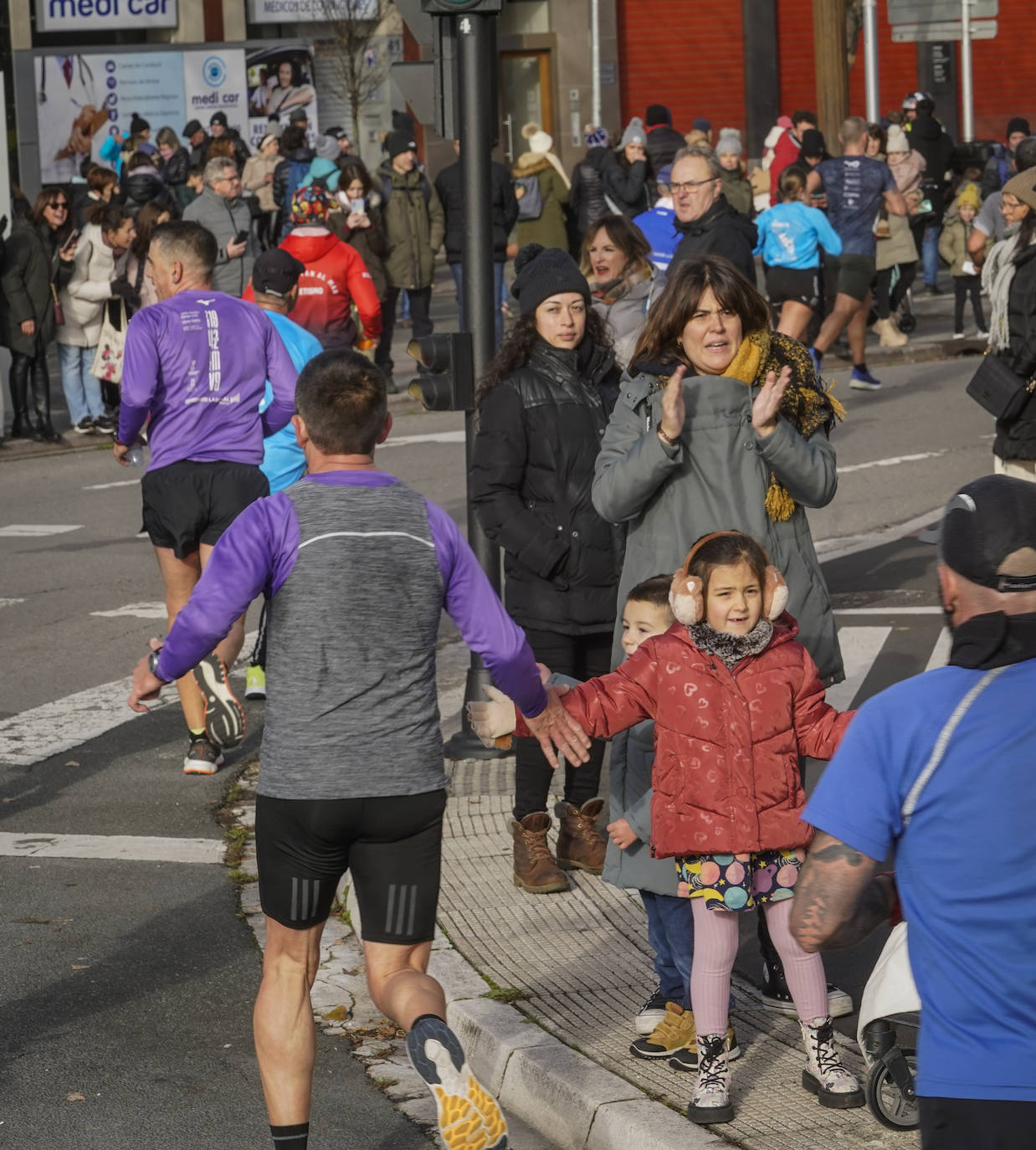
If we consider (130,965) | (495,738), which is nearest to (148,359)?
(130,965)

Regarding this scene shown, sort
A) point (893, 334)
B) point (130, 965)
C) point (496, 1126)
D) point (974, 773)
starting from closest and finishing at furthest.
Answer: point (974, 773), point (496, 1126), point (130, 965), point (893, 334)

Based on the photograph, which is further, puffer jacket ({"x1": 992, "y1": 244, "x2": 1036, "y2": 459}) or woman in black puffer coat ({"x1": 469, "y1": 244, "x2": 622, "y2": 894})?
puffer jacket ({"x1": 992, "y1": 244, "x2": 1036, "y2": 459})

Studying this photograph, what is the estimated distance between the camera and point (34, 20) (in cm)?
3625

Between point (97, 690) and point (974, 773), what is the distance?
23.5 feet

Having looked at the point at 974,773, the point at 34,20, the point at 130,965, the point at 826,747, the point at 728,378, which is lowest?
the point at 130,965

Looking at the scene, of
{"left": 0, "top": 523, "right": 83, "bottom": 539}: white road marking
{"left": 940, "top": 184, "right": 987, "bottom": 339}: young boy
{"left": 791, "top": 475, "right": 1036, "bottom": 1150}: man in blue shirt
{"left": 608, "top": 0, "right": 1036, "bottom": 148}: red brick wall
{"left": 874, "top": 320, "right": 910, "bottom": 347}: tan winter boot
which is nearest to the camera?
{"left": 791, "top": 475, "right": 1036, "bottom": 1150}: man in blue shirt

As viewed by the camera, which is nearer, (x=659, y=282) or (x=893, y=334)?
(x=659, y=282)

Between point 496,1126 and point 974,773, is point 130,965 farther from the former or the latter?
point 974,773

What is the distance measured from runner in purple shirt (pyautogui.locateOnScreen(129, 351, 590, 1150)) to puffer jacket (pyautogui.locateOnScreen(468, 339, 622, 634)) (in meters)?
1.93

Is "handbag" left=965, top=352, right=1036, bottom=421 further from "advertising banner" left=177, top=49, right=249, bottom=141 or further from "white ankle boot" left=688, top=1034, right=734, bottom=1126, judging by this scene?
"advertising banner" left=177, top=49, right=249, bottom=141

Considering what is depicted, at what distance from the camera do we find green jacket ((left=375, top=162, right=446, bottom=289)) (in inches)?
784

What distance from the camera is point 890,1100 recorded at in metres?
4.41

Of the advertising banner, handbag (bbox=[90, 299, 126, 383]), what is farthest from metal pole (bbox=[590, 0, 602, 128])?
handbag (bbox=[90, 299, 126, 383])

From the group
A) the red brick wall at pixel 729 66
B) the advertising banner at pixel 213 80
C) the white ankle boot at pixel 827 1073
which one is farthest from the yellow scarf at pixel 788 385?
the red brick wall at pixel 729 66
